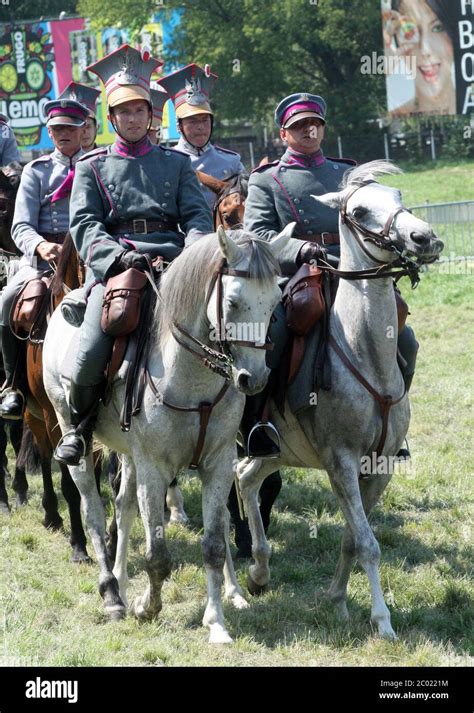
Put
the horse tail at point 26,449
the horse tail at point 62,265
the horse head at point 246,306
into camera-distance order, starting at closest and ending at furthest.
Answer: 1. the horse head at point 246,306
2. the horse tail at point 62,265
3. the horse tail at point 26,449

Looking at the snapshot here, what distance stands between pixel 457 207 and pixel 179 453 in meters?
13.8

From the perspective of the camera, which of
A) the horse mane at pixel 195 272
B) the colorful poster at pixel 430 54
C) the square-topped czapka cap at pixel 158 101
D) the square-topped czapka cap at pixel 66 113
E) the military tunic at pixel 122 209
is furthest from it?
the colorful poster at pixel 430 54

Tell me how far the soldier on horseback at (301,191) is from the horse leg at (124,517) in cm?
97

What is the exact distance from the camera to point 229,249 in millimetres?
5477

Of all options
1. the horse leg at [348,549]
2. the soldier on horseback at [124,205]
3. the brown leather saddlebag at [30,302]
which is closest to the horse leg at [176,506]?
the brown leather saddlebag at [30,302]

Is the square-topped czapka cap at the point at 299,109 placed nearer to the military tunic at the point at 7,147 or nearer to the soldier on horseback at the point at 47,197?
the soldier on horseback at the point at 47,197

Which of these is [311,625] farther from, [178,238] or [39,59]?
[39,59]

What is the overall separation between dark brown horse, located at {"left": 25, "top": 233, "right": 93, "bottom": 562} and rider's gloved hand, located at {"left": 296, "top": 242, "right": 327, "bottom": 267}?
1.75 metres

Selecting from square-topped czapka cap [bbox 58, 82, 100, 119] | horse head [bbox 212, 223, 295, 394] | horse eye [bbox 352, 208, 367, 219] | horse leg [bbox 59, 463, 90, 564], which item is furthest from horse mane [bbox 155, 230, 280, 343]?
square-topped czapka cap [bbox 58, 82, 100, 119]

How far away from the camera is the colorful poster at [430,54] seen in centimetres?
4022

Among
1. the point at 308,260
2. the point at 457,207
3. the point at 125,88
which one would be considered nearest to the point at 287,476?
the point at 308,260

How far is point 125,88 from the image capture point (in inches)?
257

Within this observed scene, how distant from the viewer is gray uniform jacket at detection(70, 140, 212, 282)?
647cm

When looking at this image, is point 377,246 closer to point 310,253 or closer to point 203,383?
point 310,253
